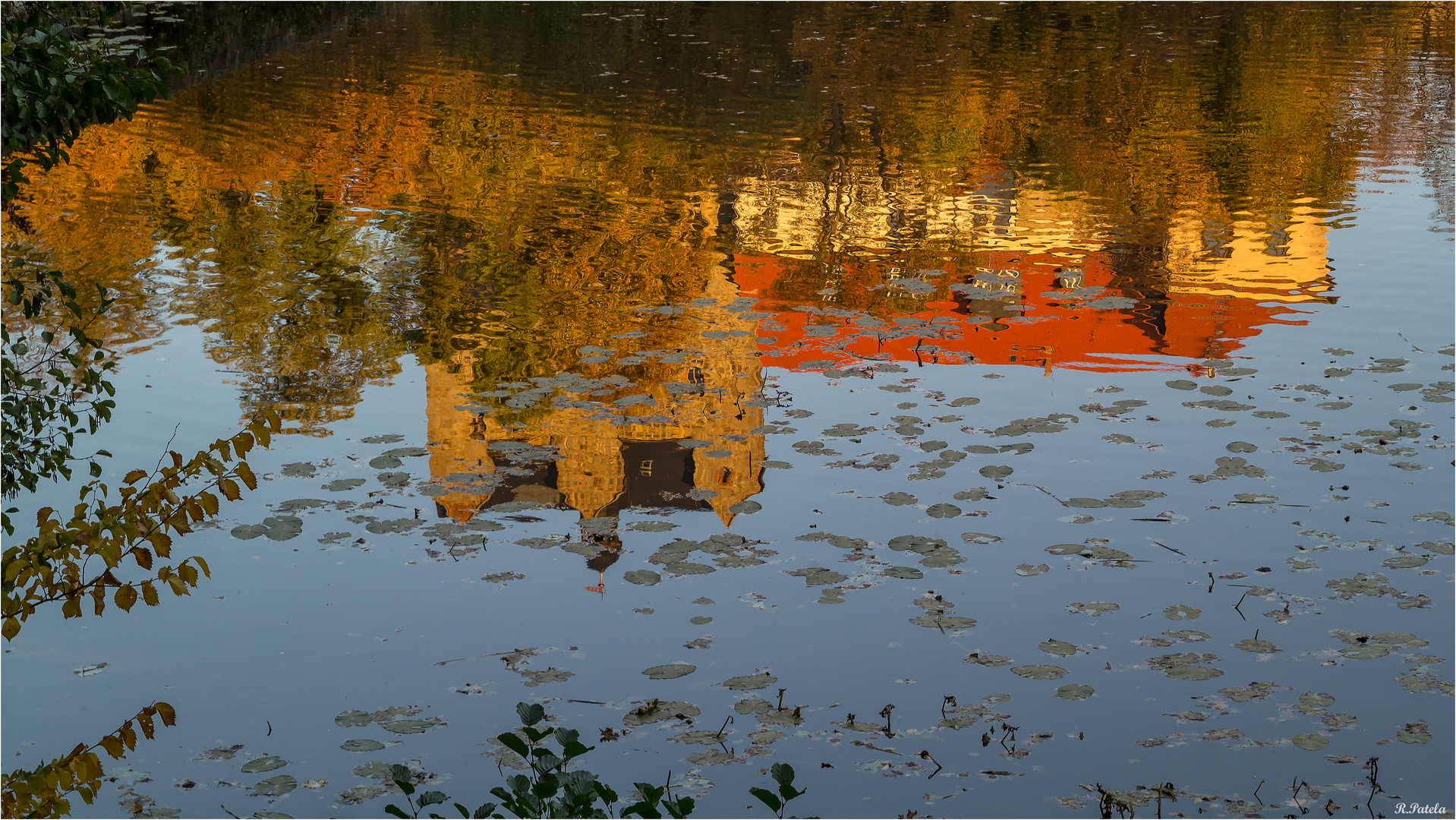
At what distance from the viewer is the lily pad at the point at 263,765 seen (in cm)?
626

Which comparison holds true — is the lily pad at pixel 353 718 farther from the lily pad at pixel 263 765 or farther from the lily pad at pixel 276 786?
the lily pad at pixel 276 786

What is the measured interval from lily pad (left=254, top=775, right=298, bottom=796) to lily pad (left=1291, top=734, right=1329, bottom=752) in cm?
480

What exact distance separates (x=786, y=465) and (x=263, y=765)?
4.72 m

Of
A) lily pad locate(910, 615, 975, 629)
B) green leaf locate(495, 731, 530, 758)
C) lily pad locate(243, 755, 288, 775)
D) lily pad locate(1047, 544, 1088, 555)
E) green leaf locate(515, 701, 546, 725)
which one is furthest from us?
lily pad locate(1047, 544, 1088, 555)

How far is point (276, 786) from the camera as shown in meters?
6.10

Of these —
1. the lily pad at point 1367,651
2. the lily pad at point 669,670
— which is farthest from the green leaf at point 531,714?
the lily pad at point 1367,651

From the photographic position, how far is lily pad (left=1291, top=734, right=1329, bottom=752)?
20.7ft

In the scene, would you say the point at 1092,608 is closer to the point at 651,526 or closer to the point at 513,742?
the point at 651,526

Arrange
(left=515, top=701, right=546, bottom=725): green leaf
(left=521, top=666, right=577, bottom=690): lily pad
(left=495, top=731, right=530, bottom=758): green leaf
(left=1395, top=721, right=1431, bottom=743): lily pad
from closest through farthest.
→ 1. (left=495, top=731, right=530, bottom=758): green leaf
2. (left=515, top=701, right=546, bottom=725): green leaf
3. (left=1395, top=721, right=1431, bottom=743): lily pad
4. (left=521, top=666, right=577, bottom=690): lily pad

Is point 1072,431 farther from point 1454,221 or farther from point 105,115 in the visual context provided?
point 1454,221

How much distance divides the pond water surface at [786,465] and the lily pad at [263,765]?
7 cm

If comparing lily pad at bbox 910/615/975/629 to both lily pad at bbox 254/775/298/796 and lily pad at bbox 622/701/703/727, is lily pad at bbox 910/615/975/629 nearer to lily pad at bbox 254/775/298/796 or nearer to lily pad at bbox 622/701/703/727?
lily pad at bbox 622/701/703/727

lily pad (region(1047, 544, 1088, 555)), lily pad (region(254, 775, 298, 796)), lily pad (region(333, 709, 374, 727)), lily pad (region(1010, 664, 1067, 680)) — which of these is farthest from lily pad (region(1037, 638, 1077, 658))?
lily pad (region(254, 775, 298, 796))

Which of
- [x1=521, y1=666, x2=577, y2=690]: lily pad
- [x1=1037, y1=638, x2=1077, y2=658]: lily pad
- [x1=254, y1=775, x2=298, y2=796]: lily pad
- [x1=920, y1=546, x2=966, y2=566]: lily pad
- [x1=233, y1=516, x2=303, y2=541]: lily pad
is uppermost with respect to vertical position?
[x1=233, y1=516, x2=303, y2=541]: lily pad
